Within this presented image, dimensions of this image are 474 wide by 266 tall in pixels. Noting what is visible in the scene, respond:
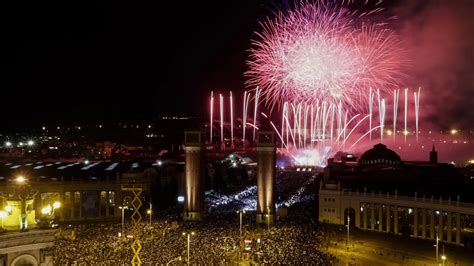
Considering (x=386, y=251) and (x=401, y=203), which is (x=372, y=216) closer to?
(x=401, y=203)

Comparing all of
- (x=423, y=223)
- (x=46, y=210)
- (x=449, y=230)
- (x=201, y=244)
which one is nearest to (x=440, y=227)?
(x=449, y=230)

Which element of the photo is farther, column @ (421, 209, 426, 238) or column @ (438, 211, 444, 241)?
column @ (421, 209, 426, 238)

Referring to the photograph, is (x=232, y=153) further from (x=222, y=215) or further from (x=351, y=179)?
(x=222, y=215)

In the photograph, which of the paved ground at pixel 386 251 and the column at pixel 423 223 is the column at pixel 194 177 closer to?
the paved ground at pixel 386 251

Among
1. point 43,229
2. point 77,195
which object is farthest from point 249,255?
point 77,195

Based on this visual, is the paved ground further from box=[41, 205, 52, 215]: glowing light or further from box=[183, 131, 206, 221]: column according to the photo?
box=[41, 205, 52, 215]: glowing light

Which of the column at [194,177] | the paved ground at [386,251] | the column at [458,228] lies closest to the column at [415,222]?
the paved ground at [386,251]

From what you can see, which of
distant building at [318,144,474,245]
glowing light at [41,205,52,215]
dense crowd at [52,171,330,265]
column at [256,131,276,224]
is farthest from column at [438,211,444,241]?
glowing light at [41,205,52,215]
